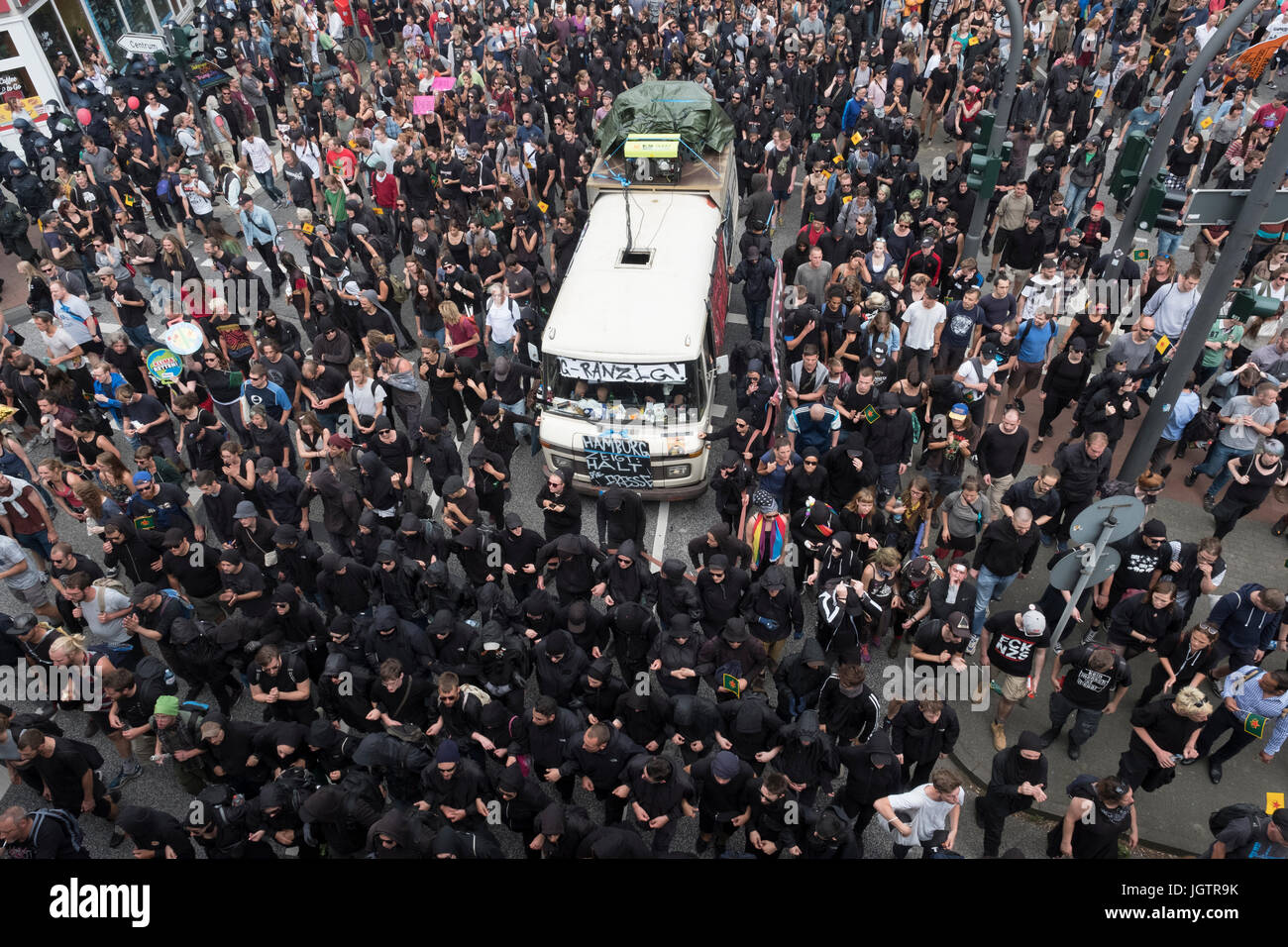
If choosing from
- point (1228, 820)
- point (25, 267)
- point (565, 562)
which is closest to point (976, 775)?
point (1228, 820)

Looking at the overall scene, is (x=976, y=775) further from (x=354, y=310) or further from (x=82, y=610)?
(x=354, y=310)

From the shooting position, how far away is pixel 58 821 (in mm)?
5906

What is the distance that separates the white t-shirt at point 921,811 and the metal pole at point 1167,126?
7082 mm

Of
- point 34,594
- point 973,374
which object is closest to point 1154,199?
point 973,374

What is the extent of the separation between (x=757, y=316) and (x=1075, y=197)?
560 cm

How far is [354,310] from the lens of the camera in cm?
1095

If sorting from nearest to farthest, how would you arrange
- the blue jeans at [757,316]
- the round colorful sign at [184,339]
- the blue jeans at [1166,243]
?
the round colorful sign at [184,339] → the blue jeans at [757,316] → the blue jeans at [1166,243]

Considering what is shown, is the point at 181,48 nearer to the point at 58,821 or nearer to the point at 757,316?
the point at 757,316

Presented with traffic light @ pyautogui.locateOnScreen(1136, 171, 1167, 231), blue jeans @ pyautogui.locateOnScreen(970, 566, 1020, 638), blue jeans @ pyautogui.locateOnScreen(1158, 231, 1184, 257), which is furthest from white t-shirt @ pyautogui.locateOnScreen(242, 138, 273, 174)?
blue jeans @ pyautogui.locateOnScreen(1158, 231, 1184, 257)

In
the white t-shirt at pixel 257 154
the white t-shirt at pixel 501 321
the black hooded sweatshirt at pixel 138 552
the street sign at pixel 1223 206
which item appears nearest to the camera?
the street sign at pixel 1223 206

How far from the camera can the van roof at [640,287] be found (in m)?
9.11

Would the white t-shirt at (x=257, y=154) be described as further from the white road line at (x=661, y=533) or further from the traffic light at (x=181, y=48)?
the white road line at (x=661, y=533)

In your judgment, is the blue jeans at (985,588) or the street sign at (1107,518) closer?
the street sign at (1107,518)

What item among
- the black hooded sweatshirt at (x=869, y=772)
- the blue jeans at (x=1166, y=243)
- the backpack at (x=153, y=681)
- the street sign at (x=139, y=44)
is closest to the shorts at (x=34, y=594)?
the backpack at (x=153, y=681)
